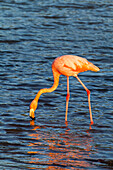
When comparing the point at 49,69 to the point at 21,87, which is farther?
the point at 49,69

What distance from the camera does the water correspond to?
9516mm

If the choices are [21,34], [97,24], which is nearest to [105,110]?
[21,34]

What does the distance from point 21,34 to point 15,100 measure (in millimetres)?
7766

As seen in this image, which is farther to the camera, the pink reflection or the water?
the water

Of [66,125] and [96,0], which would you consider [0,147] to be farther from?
[96,0]

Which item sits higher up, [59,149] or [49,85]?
[49,85]

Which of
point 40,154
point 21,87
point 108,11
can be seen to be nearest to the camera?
point 40,154

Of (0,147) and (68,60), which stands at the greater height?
(68,60)

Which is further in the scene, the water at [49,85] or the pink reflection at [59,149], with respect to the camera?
the water at [49,85]

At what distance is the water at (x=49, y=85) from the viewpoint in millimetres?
9516

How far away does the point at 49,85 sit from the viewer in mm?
14102

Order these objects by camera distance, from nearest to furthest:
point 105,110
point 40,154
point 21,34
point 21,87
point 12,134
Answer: point 40,154, point 12,134, point 105,110, point 21,87, point 21,34

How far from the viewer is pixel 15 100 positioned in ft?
42.0

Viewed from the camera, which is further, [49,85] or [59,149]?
[49,85]
